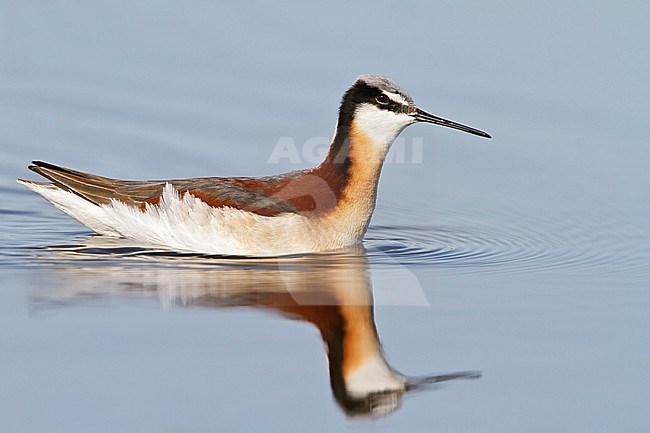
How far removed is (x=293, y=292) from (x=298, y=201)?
64.2 inches

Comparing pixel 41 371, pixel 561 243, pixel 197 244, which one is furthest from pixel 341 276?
pixel 41 371

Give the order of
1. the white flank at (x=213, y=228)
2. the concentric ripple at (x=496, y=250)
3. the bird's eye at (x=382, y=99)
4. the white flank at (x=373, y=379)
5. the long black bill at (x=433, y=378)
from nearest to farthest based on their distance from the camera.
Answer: the long black bill at (x=433, y=378) → the white flank at (x=373, y=379) → the concentric ripple at (x=496, y=250) → the white flank at (x=213, y=228) → the bird's eye at (x=382, y=99)

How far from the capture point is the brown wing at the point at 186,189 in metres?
11.1

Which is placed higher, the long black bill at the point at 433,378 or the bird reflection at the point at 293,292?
the bird reflection at the point at 293,292

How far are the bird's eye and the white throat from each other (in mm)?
67

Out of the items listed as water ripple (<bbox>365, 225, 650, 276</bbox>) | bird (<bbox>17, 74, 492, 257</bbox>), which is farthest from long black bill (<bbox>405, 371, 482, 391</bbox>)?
bird (<bbox>17, 74, 492, 257</bbox>)

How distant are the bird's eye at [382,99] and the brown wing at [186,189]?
42.1 inches

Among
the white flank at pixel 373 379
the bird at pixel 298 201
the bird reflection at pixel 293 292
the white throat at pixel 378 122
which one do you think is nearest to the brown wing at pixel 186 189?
the bird at pixel 298 201

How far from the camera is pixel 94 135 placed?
538 inches

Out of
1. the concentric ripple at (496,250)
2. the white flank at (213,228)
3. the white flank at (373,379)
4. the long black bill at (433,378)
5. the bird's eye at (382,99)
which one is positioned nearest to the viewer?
the long black bill at (433,378)

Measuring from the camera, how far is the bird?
36.0 ft

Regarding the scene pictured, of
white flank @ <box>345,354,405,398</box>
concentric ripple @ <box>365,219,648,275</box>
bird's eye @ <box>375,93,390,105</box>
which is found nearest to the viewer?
white flank @ <box>345,354,405,398</box>

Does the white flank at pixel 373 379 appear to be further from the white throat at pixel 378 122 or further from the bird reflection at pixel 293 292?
the white throat at pixel 378 122

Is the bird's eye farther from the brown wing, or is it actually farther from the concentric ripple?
the concentric ripple
